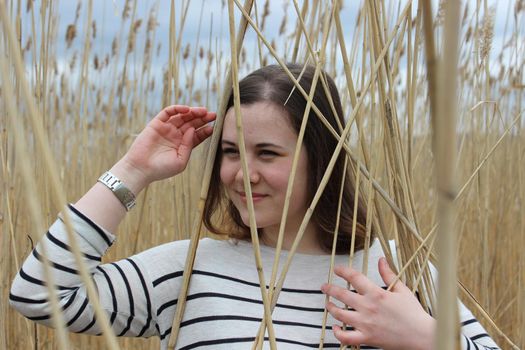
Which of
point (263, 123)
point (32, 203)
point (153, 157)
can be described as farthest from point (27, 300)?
point (32, 203)

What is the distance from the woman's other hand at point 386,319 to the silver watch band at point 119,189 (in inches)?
11.4

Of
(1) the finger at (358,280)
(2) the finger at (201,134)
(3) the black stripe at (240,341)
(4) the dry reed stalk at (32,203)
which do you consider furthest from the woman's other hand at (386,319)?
(4) the dry reed stalk at (32,203)

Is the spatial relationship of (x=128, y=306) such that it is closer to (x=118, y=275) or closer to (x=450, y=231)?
(x=118, y=275)

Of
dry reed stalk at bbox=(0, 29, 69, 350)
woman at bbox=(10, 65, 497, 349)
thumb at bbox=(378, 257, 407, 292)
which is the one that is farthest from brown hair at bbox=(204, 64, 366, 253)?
dry reed stalk at bbox=(0, 29, 69, 350)

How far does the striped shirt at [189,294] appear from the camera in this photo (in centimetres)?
78

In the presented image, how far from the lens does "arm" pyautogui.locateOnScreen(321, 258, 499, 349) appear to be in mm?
688

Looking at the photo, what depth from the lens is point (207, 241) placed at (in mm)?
925

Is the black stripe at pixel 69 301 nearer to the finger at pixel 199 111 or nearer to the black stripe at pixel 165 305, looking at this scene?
the black stripe at pixel 165 305

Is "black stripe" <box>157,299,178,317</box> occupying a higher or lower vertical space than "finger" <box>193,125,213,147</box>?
lower

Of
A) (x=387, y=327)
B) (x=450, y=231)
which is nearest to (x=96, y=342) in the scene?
(x=387, y=327)

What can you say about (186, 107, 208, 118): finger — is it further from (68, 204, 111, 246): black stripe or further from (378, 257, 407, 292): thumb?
(378, 257, 407, 292): thumb

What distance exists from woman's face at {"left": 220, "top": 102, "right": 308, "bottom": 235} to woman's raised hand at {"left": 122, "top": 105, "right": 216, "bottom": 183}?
0.26ft

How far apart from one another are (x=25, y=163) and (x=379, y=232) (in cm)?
46

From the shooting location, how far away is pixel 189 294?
0.84m
